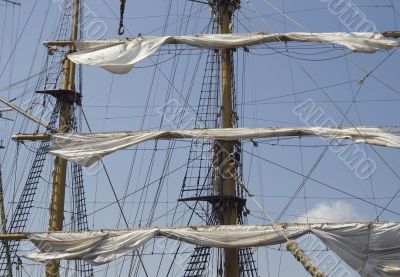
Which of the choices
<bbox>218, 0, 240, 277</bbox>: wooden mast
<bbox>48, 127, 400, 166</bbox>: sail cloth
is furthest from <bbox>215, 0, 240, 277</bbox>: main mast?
<bbox>48, 127, 400, 166</bbox>: sail cloth

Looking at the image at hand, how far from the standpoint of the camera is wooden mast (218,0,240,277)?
23875 mm

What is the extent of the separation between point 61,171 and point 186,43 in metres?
6.63

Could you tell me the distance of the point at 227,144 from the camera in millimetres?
25641

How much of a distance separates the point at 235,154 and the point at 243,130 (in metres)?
1.33

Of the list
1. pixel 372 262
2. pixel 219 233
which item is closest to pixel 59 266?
pixel 219 233

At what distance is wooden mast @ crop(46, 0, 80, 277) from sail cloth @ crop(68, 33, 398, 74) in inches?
110

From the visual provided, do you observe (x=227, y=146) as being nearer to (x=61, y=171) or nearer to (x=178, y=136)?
(x=178, y=136)

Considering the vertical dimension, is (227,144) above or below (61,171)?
above

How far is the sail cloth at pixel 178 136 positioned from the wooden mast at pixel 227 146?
1033 millimetres

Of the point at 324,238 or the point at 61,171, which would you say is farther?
the point at 61,171

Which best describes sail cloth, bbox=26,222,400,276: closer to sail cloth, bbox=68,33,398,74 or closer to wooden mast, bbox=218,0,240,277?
wooden mast, bbox=218,0,240,277

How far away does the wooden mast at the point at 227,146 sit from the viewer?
23.9m

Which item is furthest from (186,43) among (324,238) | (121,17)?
(324,238)

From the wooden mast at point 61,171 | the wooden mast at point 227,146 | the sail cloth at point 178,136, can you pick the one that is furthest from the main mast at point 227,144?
the wooden mast at point 61,171
